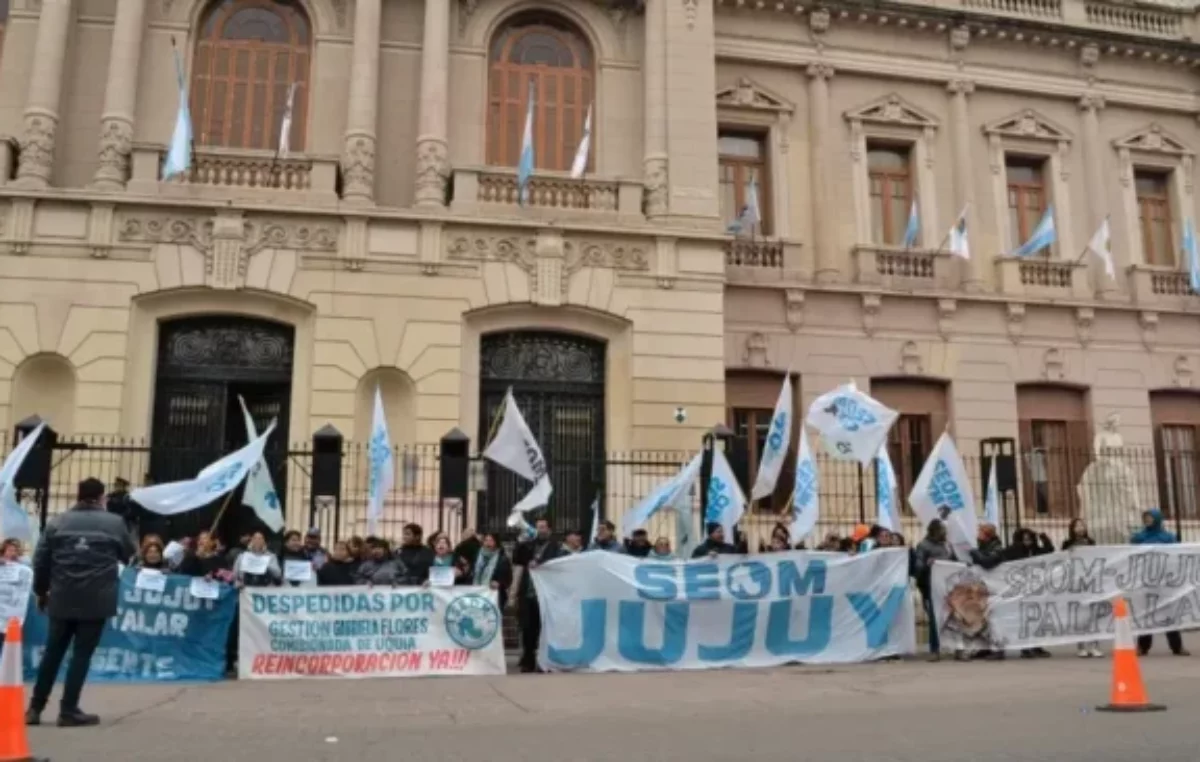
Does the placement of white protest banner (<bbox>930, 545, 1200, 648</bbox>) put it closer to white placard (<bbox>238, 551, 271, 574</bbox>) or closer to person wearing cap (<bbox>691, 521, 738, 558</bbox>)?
person wearing cap (<bbox>691, 521, 738, 558</bbox>)

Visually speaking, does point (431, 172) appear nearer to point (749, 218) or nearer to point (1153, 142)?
point (749, 218)

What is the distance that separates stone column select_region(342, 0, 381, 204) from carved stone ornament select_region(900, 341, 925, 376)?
35.9 feet

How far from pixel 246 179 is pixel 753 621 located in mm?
10988

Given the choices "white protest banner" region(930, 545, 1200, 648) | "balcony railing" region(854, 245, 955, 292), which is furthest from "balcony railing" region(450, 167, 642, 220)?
"white protest banner" region(930, 545, 1200, 648)

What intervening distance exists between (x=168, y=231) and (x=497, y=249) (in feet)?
17.3

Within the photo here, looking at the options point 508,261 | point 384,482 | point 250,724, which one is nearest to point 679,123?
point 508,261

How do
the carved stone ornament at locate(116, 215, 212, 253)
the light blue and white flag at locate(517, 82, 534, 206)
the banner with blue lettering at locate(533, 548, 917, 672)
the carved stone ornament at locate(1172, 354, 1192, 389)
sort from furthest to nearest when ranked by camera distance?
1. the carved stone ornament at locate(1172, 354, 1192, 389)
2. the light blue and white flag at locate(517, 82, 534, 206)
3. the carved stone ornament at locate(116, 215, 212, 253)
4. the banner with blue lettering at locate(533, 548, 917, 672)

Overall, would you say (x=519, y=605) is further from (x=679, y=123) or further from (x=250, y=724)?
(x=679, y=123)

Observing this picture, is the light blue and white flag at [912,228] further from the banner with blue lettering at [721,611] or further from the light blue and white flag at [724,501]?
the banner with blue lettering at [721,611]

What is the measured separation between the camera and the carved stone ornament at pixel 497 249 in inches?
696

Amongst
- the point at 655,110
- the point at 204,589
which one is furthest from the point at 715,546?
the point at 655,110

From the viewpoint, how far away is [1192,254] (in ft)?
74.5

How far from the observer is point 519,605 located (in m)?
12.6

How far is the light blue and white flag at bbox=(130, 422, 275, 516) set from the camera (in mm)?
11953
